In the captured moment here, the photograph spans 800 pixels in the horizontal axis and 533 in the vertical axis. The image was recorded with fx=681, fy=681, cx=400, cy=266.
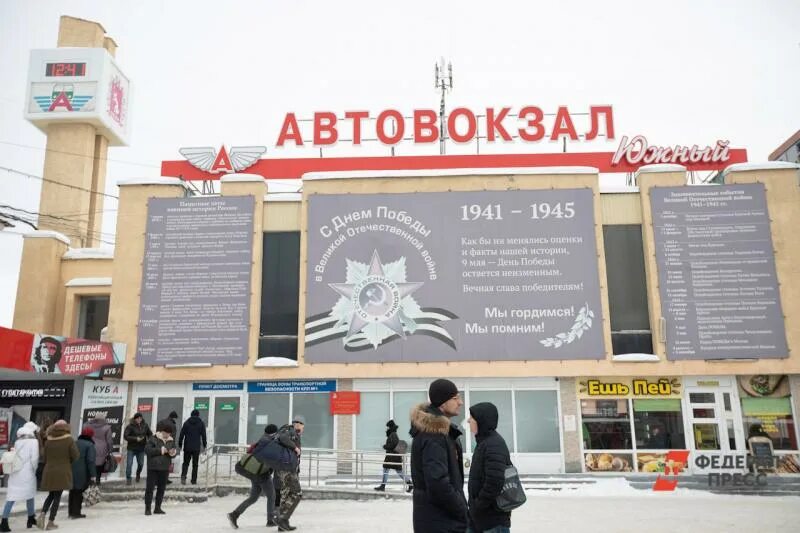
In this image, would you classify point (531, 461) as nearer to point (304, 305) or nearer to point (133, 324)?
point (304, 305)

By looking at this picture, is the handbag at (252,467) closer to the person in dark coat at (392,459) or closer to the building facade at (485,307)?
the person in dark coat at (392,459)

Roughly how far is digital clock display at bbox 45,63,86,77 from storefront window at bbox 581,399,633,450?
103 ft

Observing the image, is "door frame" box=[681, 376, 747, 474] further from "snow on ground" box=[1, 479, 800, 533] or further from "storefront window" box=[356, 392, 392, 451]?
"storefront window" box=[356, 392, 392, 451]

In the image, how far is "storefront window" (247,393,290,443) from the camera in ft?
67.5

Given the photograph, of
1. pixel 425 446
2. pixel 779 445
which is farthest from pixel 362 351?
pixel 425 446

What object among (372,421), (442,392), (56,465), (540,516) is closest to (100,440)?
(56,465)

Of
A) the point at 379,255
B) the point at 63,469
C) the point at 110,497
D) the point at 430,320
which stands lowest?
the point at 110,497

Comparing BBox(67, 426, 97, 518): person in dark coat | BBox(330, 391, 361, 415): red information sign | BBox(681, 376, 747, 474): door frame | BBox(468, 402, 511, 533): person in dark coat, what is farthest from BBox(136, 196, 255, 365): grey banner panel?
BBox(468, 402, 511, 533): person in dark coat

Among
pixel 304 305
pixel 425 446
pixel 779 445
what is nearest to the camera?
pixel 425 446

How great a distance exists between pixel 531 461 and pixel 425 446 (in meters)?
16.0

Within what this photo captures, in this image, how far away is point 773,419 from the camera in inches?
774

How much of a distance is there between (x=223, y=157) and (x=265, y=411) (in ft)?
30.4

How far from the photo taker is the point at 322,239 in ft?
70.5

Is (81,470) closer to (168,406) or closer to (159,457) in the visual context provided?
(159,457)
